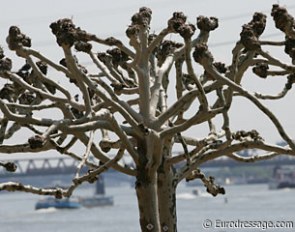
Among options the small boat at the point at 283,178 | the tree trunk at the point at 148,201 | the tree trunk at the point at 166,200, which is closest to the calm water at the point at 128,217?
the small boat at the point at 283,178

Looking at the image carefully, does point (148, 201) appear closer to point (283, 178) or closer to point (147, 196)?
point (147, 196)

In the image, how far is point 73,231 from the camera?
56.7m

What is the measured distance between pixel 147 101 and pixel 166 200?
141 centimetres

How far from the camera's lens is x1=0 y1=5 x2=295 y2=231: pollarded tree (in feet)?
41.7

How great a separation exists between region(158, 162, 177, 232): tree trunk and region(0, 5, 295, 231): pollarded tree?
0.01 meters

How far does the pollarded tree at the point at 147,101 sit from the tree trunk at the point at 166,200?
0.01 meters

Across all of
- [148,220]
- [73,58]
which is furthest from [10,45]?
[148,220]

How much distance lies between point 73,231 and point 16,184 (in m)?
43.6

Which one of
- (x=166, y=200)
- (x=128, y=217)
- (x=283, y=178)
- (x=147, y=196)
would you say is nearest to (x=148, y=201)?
(x=147, y=196)

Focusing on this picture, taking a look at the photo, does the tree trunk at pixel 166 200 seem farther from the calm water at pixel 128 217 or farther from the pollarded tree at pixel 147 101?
the calm water at pixel 128 217

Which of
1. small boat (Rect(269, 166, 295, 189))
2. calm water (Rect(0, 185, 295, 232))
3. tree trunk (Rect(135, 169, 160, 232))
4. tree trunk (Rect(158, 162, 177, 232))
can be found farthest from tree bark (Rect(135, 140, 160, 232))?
small boat (Rect(269, 166, 295, 189))

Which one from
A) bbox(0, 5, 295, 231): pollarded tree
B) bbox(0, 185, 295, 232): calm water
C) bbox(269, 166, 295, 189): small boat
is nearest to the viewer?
bbox(0, 5, 295, 231): pollarded tree

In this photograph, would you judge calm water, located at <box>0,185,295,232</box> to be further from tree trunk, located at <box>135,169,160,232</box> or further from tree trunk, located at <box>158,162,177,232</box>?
tree trunk, located at <box>135,169,160,232</box>

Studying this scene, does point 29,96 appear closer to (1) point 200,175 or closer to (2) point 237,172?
(1) point 200,175
